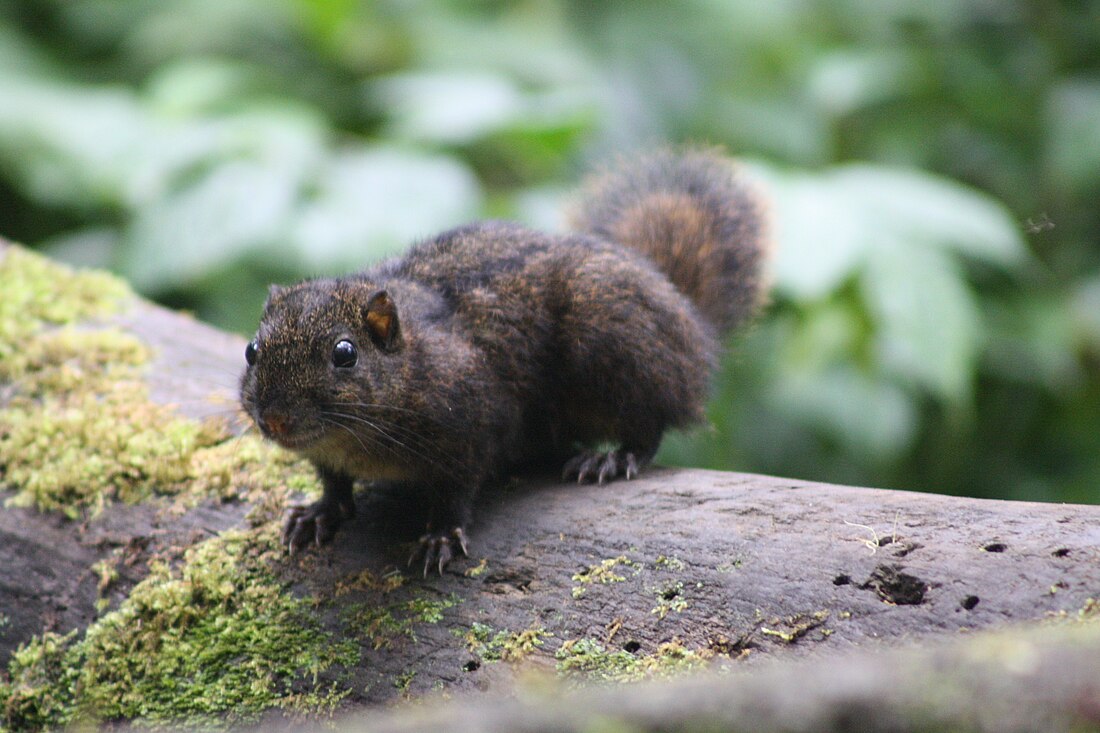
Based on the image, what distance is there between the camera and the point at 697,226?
5070 mm

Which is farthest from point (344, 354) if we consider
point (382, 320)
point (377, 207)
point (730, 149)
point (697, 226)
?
point (730, 149)

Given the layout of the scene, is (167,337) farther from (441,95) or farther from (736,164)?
(736,164)

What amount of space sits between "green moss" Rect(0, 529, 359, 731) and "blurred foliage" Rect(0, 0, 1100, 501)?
195 centimetres

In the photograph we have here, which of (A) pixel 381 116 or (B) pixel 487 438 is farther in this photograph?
(A) pixel 381 116

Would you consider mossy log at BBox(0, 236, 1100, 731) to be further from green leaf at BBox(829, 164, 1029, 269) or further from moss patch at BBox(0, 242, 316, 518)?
green leaf at BBox(829, 164, 1029, 269)

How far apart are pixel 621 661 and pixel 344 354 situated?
5.09ft

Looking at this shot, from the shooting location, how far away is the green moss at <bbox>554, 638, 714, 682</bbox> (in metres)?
2.85

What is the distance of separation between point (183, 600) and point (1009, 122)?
22.0 feet

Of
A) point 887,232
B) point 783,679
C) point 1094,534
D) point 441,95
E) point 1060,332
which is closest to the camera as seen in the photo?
point 783,679

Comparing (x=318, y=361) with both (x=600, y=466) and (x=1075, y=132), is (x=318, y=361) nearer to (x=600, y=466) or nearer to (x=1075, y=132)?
(x=600, y=466)

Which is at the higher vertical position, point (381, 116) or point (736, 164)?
point (381, 116)

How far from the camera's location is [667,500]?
3605 mm

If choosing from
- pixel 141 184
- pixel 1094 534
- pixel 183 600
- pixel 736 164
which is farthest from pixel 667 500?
pixel 141 184

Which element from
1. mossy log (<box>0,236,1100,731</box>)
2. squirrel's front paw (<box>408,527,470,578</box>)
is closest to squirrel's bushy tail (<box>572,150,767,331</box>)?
mossy log (<box>0,236,1100,731</box>)
